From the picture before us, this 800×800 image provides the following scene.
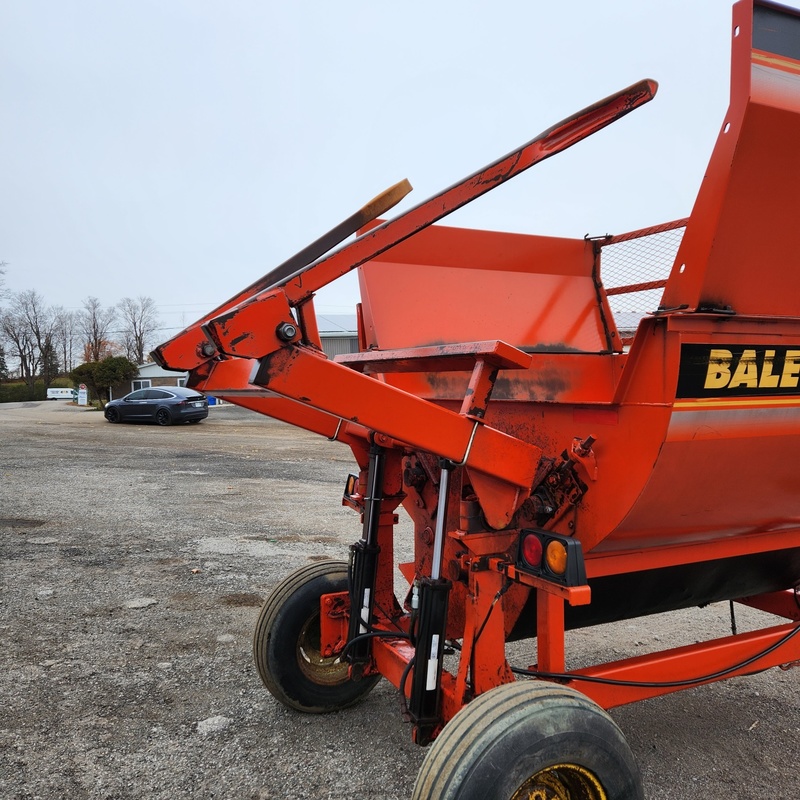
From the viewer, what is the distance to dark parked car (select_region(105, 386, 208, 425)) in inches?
838

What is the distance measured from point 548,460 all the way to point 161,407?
2050cm

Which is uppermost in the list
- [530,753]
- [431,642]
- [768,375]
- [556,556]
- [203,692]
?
[768,375]

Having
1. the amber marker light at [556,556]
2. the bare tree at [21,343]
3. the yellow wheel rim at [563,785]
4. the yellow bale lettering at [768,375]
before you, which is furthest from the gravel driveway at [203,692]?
the bare tree at [21,343]

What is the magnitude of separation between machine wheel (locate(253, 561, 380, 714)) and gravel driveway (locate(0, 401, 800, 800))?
0.35 ft

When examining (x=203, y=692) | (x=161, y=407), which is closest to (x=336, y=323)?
(x=161, y=407)

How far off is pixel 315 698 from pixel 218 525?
171 inches

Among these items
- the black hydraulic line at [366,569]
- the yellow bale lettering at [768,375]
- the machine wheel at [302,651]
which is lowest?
the machine wheel at [302,651]

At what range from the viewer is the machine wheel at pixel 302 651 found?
10.5 feet

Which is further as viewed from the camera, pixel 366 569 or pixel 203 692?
pixel 203 692

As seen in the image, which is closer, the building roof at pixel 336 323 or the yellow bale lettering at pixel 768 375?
the yellow bale lettering at pixel 768 375

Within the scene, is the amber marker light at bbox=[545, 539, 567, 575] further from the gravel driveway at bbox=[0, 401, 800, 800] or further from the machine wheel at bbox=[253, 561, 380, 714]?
the machine wheel at bbox=[253, 561, 380, 714]

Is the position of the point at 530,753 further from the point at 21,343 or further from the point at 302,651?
the point at 21,343

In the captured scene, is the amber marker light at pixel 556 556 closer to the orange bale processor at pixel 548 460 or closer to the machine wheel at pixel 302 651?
the orange bale processor at pixel 548 460

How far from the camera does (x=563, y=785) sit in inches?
84.0
